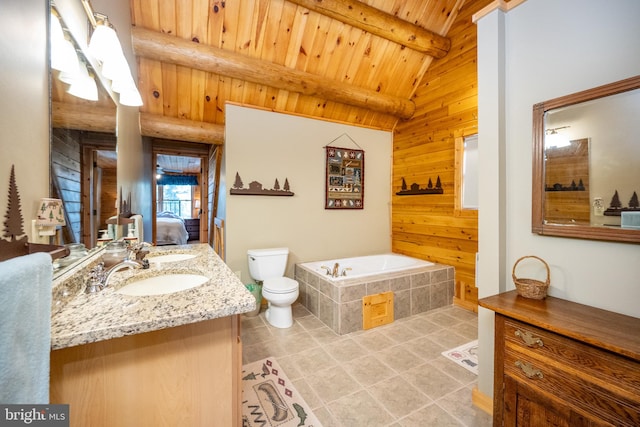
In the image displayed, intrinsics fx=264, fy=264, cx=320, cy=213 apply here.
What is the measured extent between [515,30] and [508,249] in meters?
1.26

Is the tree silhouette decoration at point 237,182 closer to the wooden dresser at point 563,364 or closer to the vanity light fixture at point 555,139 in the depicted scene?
the wooden dresser at point 563,364

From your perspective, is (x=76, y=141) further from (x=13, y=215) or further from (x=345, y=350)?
(x=345, y=350)

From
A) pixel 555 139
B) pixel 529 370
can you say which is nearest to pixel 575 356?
pixel 529 370

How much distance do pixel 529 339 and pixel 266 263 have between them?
2408 mm

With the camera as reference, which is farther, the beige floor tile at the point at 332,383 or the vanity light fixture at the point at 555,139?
the beige floor tile at the point at 332,383

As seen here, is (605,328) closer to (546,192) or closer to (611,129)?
(546,192)

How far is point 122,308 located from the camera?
91cm

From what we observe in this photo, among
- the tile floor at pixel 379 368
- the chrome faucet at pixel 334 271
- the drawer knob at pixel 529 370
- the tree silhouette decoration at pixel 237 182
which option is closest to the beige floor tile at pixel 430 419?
the tile floor at pixel 379 368

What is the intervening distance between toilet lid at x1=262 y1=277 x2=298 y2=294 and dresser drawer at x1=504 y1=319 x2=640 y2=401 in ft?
6.07

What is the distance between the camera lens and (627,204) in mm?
1143

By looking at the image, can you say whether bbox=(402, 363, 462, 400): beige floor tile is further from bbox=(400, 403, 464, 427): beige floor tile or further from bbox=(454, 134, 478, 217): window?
bbox=(454, 134, 478, 217): window

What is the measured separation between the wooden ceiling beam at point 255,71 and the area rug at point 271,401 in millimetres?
2810

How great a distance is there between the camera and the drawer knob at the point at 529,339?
1.09 meters

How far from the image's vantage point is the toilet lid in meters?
2.61
